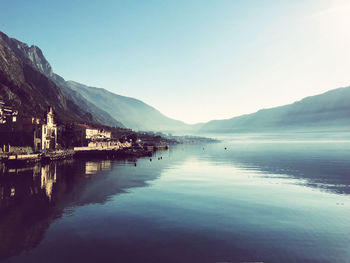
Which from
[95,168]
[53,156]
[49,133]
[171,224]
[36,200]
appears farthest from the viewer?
[49,133]

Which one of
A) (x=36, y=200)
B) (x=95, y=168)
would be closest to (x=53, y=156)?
(x=95, y=168)

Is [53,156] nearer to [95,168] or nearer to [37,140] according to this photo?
[37,140]

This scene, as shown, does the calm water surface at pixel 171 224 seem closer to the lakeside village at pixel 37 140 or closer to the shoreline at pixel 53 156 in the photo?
the shoreline at pixel 53 156

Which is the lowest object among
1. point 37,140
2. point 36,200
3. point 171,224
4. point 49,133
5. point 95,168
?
point 171,224

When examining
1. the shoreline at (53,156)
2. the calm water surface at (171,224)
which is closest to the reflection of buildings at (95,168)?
the shoreline at (53,156)

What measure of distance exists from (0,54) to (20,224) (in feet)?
731

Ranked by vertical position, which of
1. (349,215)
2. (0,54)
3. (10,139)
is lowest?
(349,215)

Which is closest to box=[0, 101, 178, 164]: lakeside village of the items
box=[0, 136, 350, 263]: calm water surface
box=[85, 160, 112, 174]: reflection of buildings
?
box=[85, 160, 112, 174]: reflection of buildings

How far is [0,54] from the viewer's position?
656 ft

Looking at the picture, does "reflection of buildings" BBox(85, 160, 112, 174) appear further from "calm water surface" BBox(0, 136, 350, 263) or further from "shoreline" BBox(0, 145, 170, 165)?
"calm water surface" BBox(0, 136, 350, 263)

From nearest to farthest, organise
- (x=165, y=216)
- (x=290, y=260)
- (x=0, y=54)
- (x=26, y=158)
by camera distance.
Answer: (x=290, y=260)
(x=165, y=216)
(x=26, y=158)
(x=0, y=54)

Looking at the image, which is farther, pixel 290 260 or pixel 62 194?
pixel 62 194

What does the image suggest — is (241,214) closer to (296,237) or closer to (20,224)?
(296,237)

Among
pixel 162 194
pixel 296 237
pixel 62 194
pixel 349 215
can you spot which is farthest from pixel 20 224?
pixel 349 215
